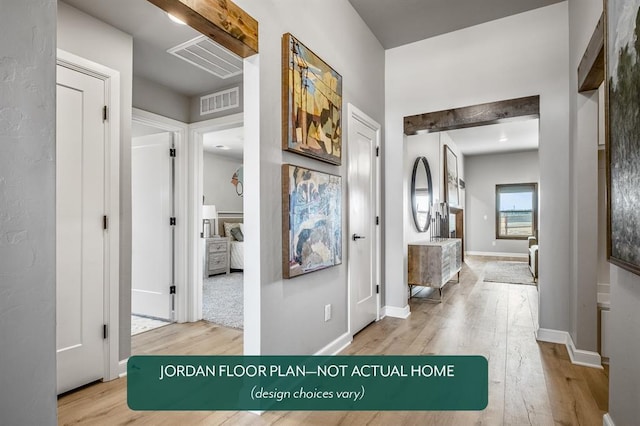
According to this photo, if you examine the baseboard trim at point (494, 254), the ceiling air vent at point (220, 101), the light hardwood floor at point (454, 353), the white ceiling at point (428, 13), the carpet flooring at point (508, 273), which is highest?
the white ceiling at point (428, 13)

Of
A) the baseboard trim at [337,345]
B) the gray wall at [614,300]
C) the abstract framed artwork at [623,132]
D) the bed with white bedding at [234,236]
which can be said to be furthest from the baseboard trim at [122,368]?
the bed with white bedding at [234,236]

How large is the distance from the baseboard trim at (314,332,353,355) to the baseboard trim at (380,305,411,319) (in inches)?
34.8

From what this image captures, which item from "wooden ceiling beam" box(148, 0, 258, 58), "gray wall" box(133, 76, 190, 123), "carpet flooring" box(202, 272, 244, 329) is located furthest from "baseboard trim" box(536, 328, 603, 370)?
"gray wall" box(133, 76, 190, 123)

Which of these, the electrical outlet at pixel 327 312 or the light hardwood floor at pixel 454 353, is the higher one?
the electrical outlet at pixel 327 312

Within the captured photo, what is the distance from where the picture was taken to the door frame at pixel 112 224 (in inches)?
92.4

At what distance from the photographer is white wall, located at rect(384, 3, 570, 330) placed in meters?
2.90

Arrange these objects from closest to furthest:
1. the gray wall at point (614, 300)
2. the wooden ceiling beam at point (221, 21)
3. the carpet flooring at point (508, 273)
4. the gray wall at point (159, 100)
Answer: the gray wall at point (614, 300), the wooden ceiling beam at point (221, 21), the gray wall at point (159, 100), the carpet flooring at point (508, 273)

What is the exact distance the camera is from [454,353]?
2623 mm

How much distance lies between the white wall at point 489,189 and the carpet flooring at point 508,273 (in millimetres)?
1657

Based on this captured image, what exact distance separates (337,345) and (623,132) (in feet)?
7.16

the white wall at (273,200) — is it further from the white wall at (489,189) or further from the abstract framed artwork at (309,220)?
the white wall at (489,189)

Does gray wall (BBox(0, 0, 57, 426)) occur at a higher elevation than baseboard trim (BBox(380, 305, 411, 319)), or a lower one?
higher

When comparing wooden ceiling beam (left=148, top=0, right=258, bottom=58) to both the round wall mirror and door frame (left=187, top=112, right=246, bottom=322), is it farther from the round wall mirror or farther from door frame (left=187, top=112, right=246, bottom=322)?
the round wall mirror

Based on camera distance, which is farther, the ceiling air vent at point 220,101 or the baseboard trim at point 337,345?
the ceiling air vent at point 220,101
